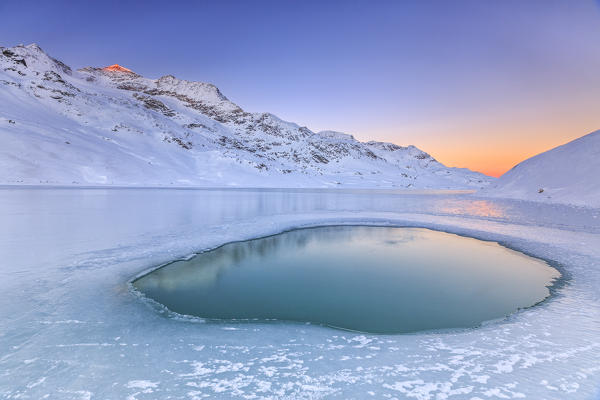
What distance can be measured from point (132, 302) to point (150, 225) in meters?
10.6

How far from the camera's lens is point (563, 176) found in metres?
35.5

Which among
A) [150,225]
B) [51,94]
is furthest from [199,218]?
[51,94]

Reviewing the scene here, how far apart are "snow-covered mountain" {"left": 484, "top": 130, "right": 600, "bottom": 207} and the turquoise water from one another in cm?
2670

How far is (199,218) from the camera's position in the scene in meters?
19.9

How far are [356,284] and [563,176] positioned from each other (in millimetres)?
40361

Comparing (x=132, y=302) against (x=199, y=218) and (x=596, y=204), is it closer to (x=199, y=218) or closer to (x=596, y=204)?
(x=199, y=218)

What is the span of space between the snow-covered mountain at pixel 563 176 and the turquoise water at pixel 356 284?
26696 mm

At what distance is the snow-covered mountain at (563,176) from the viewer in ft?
102

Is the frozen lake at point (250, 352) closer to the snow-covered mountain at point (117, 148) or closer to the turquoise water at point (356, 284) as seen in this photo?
the turquoise water at point (356, 284)

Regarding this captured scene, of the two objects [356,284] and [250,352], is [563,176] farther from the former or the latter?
[250,352]

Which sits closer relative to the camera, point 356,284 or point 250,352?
point 250,352

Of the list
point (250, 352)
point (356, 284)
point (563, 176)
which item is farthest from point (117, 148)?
point (563, 176)

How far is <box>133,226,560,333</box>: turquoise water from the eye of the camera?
21.5ft

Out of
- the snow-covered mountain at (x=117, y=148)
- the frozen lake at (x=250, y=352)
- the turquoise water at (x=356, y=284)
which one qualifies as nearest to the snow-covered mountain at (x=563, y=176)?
the turquoise water at (x=356, y=284)
